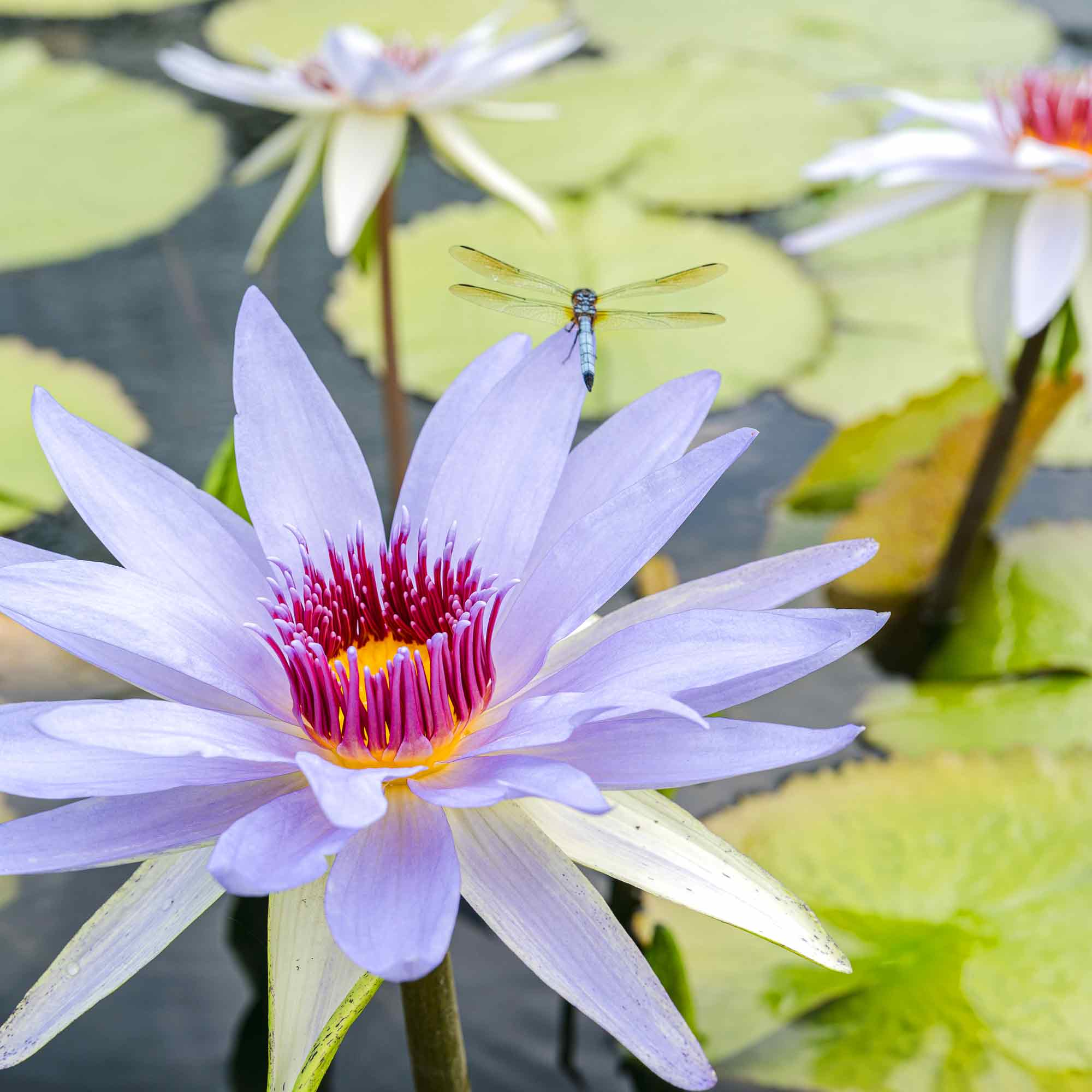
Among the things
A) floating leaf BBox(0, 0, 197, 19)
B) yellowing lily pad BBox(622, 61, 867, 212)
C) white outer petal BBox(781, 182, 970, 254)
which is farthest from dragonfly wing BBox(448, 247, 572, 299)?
floating leaf BBox(0, 0, 197, 19)

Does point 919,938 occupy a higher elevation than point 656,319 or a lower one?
lower

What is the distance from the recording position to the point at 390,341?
2086mm

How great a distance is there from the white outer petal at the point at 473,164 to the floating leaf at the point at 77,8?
2568 mm

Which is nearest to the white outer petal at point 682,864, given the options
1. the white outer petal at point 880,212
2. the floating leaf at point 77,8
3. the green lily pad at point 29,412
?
the white outer petal at point 880,212

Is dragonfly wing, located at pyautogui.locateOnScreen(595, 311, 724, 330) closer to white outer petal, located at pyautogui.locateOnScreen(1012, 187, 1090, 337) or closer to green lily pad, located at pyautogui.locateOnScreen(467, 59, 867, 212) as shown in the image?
white outer petal, located at pyautogui.locateOnScreen(1012, 187, 1090, 337)

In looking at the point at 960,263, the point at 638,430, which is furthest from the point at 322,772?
the point at 960,263

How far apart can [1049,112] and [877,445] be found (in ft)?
2.16

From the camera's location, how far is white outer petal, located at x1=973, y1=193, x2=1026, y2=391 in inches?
70.1

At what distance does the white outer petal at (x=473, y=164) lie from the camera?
6.85ft

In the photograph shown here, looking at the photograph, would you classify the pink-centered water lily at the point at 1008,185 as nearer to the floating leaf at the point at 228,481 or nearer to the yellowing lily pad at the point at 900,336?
the yellowing lily pad at the point at 900,336

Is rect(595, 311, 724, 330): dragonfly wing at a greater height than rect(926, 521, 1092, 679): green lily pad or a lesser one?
greater

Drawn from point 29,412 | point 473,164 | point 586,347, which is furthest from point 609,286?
point 586,347

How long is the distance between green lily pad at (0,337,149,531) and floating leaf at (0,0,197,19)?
2127mm

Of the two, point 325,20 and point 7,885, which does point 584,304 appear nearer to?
point 7,885
